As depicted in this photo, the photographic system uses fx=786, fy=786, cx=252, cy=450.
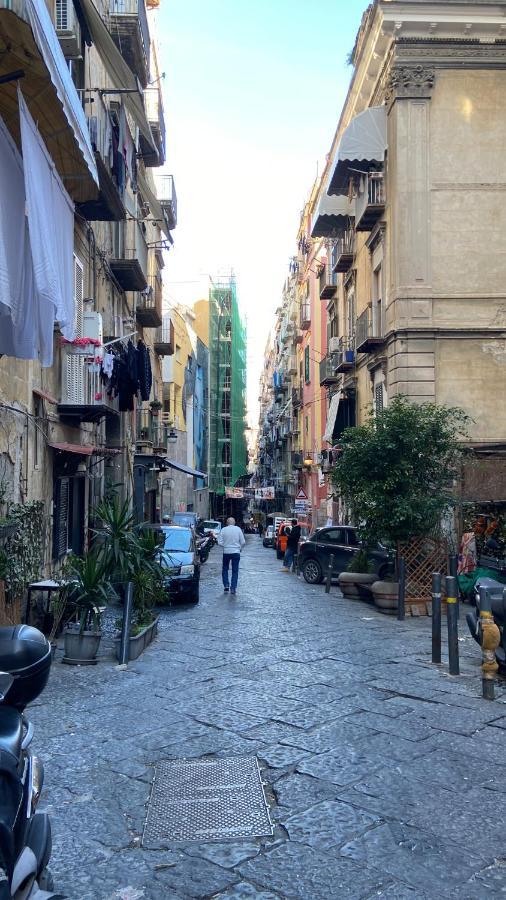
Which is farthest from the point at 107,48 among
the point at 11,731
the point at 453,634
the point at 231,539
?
the point at 11,731

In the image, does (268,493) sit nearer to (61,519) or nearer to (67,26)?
(61,519)

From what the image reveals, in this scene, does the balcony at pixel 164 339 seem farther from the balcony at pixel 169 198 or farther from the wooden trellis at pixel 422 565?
the wooden trellis at pixel 422 565

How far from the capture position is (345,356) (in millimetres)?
27422

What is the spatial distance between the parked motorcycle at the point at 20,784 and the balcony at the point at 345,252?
2464 centimetres

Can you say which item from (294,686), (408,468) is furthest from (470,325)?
(294,686)

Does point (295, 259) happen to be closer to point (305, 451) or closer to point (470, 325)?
point (305, 451)

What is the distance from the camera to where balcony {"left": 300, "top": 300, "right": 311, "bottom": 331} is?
45766mm

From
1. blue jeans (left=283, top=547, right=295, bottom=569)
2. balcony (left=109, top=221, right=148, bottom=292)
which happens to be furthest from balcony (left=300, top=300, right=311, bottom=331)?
blue jeans (left=283, top=547, right=295, bottom=569)

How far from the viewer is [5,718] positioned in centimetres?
328

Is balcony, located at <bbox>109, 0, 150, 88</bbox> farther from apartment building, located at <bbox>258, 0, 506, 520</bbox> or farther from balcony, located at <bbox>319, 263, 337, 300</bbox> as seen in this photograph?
balcony, located at <bbox>319, 263, 337, 300</bbox>

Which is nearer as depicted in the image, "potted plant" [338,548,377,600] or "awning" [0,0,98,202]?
"awning" [0,0,98,202]

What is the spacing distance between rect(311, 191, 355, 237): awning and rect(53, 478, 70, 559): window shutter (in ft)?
53.2

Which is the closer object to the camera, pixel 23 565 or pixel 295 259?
pixel 23 565

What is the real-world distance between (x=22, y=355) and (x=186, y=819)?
14.0 ft
